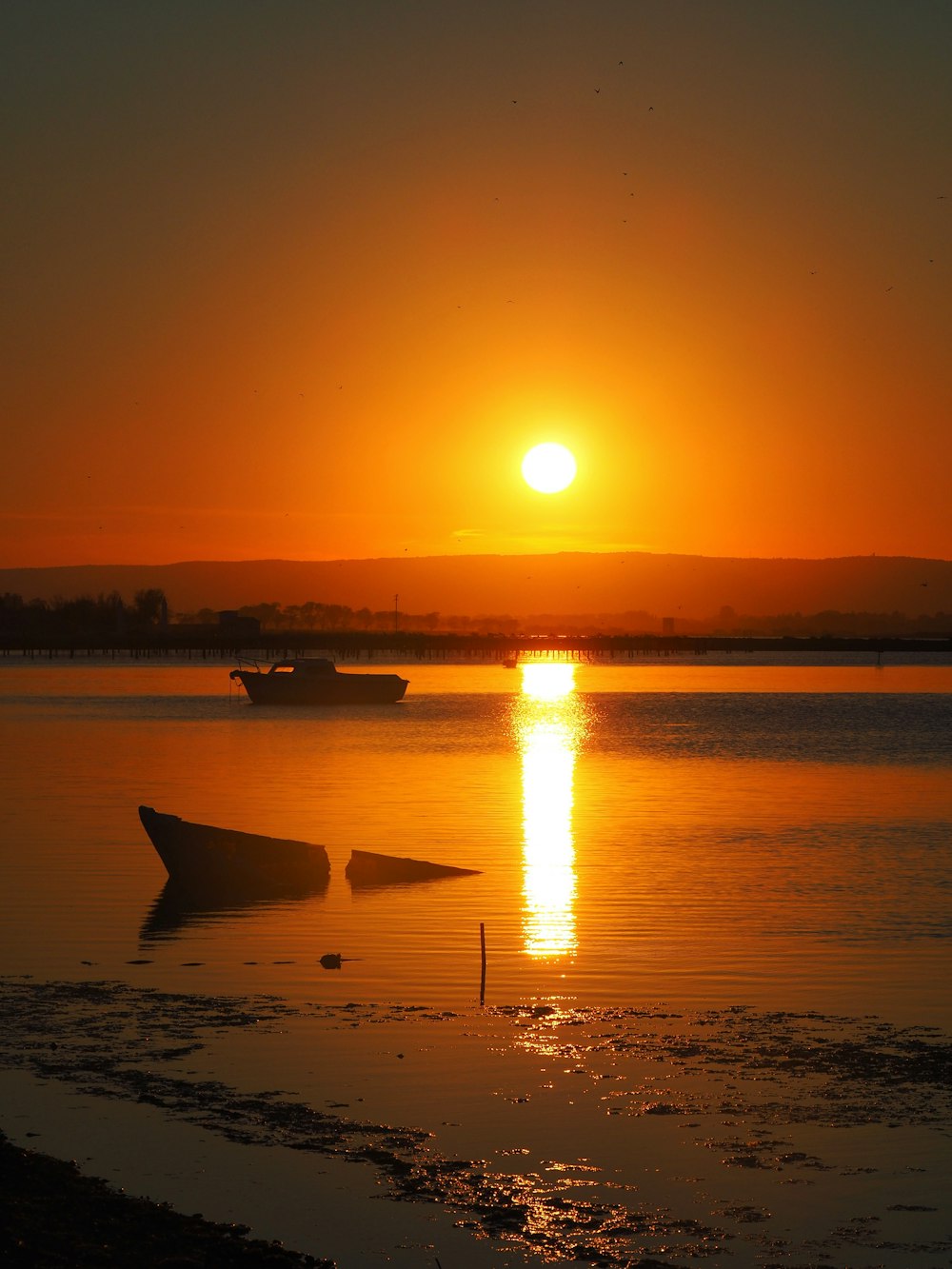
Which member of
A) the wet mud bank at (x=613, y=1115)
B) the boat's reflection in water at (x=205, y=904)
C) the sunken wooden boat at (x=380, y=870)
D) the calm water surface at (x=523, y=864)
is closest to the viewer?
the wet mud bank at (x=613, y=1115)

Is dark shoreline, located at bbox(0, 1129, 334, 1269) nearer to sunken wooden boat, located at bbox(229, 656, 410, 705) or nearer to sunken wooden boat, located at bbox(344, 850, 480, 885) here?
sunken wooden boat, located at bbox(344, 850, 480, 885)

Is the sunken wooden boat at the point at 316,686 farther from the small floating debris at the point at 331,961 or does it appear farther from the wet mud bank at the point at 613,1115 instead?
the wet mud bank at the point at 613,1115

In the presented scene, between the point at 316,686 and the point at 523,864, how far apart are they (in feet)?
267

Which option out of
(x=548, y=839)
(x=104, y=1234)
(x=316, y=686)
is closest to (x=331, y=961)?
(x=104, y=1234)

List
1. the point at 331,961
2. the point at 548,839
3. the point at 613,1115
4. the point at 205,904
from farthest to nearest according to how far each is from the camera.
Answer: the point at 548,839, the point at 205,904, the point at 331,961, the point at 613,1115

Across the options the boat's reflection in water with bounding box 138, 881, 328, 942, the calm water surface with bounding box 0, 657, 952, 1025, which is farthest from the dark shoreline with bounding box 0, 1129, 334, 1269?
the boat's reflection in water with bounding box 138, 881, 328, 942

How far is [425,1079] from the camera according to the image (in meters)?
13.8

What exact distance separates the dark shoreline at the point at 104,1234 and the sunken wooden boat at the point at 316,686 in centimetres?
9675

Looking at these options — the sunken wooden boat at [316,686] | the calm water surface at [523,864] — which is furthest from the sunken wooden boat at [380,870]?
the sunken wooden boat at [316,686]

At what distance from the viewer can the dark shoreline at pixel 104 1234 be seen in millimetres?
8992

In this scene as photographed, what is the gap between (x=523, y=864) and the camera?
28.8 metres

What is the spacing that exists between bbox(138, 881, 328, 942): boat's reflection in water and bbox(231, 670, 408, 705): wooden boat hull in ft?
271

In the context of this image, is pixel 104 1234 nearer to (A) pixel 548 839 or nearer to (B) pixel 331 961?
(B) pixel 331 961

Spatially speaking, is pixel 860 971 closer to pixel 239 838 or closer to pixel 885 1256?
pixel 885 1256
